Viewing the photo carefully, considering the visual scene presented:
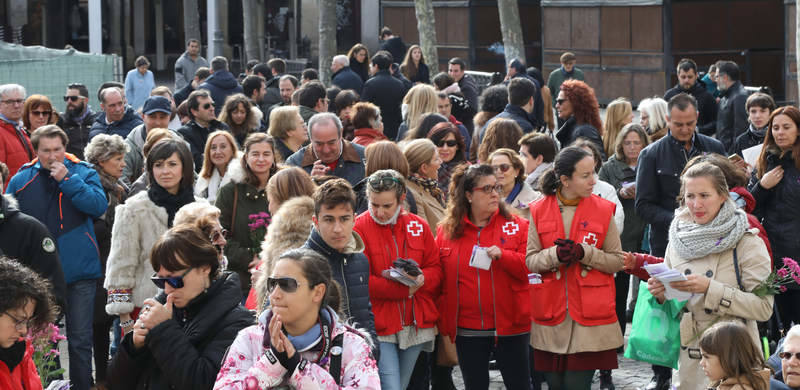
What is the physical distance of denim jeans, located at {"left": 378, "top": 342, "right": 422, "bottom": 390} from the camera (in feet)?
21.1

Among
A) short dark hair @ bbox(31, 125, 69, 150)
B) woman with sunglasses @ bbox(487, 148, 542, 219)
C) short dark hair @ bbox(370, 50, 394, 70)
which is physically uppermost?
short dark hair @ bbox(370, 50, 394, 70)

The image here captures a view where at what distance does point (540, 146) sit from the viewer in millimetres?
8484

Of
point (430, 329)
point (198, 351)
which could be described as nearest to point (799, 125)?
point (430, 329)

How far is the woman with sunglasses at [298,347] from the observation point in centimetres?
406

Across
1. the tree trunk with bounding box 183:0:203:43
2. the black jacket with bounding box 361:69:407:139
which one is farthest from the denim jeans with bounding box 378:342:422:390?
the tree trunk with bounding box 183:0:203:43

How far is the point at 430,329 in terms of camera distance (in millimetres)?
6781

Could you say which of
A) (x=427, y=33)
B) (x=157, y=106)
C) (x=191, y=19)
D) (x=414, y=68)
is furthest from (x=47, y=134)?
(x=191, y=19)

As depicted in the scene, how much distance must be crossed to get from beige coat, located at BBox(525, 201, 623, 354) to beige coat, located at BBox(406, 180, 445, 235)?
97 cm

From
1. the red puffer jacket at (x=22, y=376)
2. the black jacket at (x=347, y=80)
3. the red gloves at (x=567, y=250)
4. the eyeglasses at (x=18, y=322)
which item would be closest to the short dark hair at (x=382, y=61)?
the black jacket at (x=347, y=80)

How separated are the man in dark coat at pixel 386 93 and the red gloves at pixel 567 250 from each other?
8.02m

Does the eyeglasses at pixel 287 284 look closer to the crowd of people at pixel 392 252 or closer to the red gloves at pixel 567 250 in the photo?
the crowd of people at pixel 392 252

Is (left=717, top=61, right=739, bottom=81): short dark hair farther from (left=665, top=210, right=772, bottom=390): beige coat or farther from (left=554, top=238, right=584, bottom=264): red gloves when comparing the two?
(left=665, top=210, right=772, bottom=390): beige coat

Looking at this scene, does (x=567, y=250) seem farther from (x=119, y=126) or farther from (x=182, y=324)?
(x=119, y=126)

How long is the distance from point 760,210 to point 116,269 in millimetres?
4466
